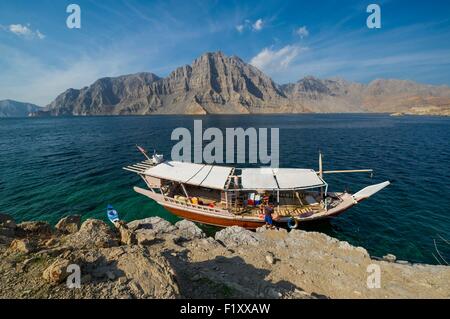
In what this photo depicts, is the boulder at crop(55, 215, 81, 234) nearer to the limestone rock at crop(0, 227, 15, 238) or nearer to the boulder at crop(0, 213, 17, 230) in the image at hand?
the boulder at crop(0, 213, 17, 230)

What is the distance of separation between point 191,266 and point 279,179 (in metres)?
13.1

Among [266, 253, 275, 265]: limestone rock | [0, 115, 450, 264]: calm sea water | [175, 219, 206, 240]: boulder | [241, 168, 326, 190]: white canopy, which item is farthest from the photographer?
[241, 168, 326, 190]: white canopy

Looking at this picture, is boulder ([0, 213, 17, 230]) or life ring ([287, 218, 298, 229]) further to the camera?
life ring ([287, 218, 298, 229])

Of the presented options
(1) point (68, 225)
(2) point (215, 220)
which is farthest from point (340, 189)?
(1) point (68, 225)

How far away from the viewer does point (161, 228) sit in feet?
60.7

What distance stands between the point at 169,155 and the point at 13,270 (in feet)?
151

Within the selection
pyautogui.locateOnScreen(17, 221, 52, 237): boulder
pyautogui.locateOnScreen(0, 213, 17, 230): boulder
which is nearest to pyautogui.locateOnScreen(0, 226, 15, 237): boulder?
pyautogui.locateOnScreen(0, 213, 17, 230): boulder

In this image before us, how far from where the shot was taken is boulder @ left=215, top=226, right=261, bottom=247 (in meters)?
15.8

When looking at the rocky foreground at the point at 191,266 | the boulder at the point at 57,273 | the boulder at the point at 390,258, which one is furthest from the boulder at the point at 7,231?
the boulder at the point at 390,258

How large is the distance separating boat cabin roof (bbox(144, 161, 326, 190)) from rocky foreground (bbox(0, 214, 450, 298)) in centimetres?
444

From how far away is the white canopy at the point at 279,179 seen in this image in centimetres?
2016
